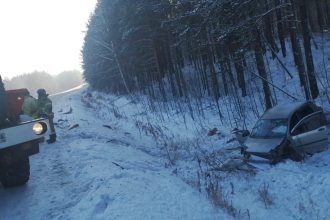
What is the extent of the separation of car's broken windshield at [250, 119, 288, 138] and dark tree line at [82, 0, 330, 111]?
461 centimetres

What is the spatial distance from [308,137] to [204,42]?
12451 mm

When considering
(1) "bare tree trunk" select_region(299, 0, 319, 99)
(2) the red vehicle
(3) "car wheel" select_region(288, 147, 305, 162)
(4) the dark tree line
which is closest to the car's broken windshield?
(3) "car wheel" select_region(288, 147, 305, 162)

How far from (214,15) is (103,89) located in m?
47.2

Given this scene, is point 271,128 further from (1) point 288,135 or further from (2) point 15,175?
(2) point 15,175

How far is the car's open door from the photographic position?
12141mm

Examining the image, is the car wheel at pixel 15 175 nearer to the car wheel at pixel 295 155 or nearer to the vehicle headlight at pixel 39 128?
the vehicle headlight at pixel 39 128

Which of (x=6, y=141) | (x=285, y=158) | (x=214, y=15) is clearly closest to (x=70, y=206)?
(x=6, y=141)

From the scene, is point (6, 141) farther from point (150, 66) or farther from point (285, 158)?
point (150, 66)

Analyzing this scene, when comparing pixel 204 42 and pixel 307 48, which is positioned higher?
pixel 204 42

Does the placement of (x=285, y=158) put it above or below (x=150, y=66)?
below

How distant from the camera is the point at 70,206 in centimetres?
760

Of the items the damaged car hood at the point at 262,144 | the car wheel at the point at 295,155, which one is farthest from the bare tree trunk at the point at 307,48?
the car wheel at the point at 295,155

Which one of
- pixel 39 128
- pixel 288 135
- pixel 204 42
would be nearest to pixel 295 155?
pixel 288 135

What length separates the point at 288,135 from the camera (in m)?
12.2
